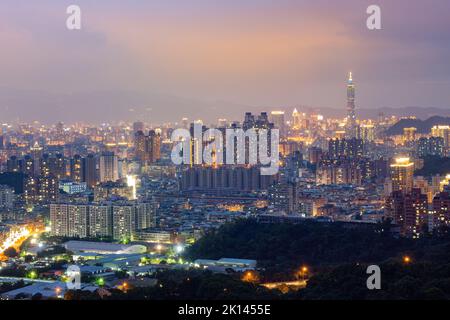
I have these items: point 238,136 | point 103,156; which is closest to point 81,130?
point 103,156

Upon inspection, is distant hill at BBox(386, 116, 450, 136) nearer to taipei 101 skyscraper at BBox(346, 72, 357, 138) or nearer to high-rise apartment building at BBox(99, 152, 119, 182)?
taipei 101 skyscraper at BBox(346, 72, 357, 138)

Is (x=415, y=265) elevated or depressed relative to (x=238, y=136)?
depressed

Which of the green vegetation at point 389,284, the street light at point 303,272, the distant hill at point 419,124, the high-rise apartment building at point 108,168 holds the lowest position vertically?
the street light at point 303,272

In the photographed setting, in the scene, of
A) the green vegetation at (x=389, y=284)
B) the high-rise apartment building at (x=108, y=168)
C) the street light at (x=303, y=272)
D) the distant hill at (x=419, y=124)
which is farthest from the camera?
the distant hill at (x=419, y=124)

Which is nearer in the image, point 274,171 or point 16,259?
point 16,259

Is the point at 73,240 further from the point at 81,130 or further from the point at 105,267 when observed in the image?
the point at 81,130

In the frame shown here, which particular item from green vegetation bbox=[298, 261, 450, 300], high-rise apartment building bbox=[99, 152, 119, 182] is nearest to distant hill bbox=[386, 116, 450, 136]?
high-rise apartment building bbox=[99, 152, 119, 182]

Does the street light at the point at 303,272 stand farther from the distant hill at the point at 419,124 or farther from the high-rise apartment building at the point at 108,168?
the distant hill at the point at 419,124

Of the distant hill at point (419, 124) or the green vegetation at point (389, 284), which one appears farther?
the distant hill at point (419, 124)

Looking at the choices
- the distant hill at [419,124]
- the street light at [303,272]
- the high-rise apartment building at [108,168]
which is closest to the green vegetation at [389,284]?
the street light at [303,272]
